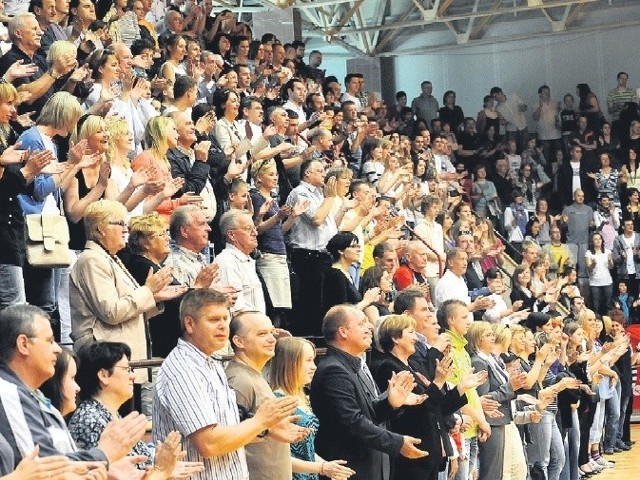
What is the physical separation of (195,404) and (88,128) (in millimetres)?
2137

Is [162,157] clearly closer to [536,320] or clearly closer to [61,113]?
[61,113]

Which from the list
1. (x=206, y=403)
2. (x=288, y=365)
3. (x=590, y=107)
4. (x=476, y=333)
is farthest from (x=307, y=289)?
(x=590, y=107)

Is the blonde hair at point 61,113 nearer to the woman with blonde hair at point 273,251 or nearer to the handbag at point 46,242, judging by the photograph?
the handbag at point 46,242

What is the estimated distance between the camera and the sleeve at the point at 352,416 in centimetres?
580

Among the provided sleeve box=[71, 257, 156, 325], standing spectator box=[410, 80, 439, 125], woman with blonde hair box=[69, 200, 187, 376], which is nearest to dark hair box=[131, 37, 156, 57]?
woman with blonde hair box=[69, 200, 187, 376]

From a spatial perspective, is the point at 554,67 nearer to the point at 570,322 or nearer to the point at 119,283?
the point at 570,322

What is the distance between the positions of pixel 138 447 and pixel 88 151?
6.70 feet

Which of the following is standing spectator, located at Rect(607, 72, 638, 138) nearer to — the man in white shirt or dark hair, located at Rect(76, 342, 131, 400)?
the man in white shirt

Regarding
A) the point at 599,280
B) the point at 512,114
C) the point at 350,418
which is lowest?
the point at 599,280

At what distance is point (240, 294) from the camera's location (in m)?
6.71

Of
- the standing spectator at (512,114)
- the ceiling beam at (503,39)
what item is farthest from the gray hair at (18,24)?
the ceiling beam at (503,39)

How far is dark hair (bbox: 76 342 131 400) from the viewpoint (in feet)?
14.3

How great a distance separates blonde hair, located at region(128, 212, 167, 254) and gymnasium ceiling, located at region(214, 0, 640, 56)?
12845 millimetres

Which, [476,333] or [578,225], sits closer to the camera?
[476,333]
